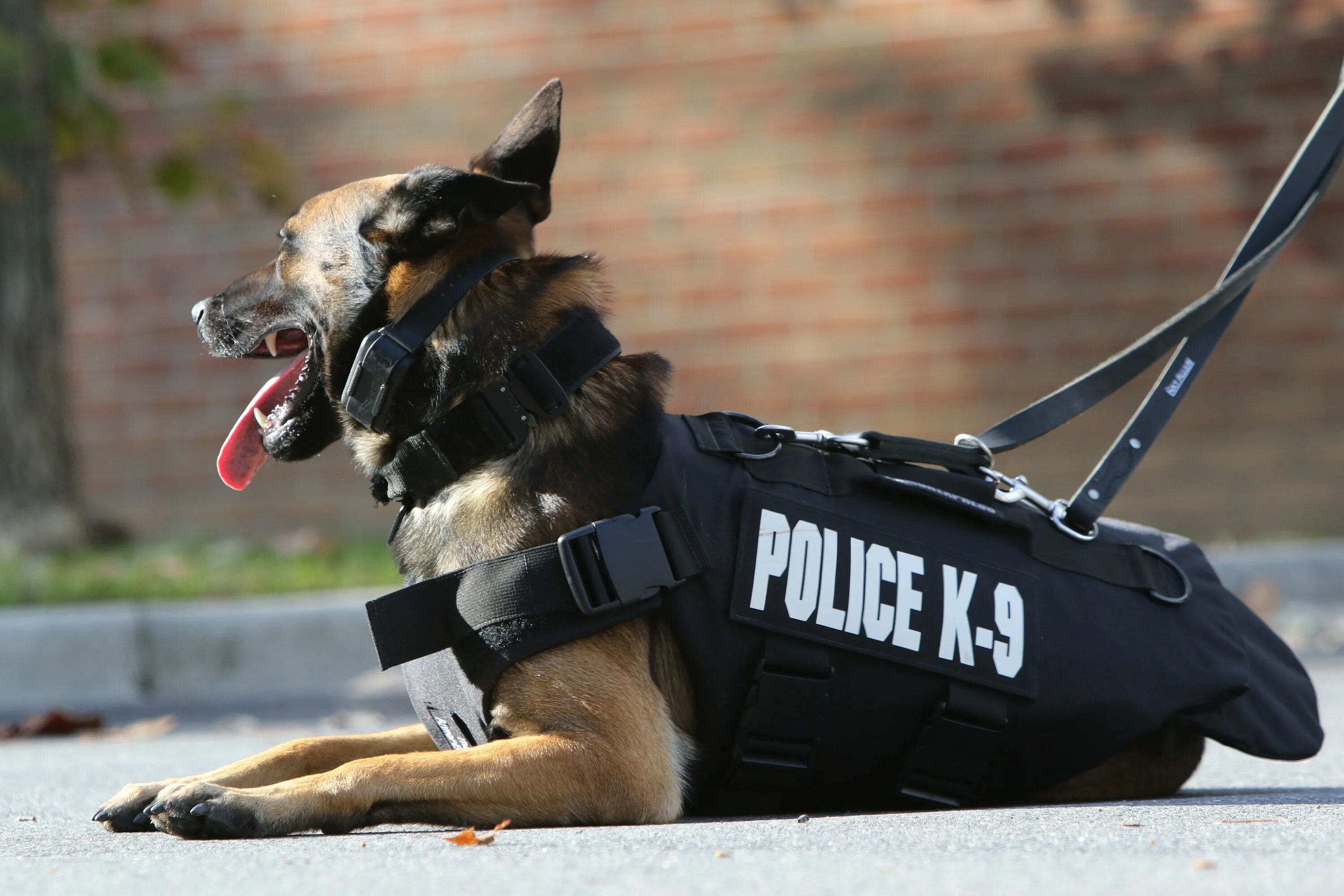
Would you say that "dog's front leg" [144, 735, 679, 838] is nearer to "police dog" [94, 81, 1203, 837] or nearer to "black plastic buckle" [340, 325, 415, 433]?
"police dog" [94, 81, 1203, 837]

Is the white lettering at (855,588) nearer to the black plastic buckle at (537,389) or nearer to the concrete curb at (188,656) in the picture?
the black plastic buckle at (537,389)

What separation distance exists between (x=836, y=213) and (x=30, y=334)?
429cm

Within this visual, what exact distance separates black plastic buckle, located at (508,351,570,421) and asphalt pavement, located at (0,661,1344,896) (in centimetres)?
78

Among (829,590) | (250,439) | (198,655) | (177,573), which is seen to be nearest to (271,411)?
(250,439)

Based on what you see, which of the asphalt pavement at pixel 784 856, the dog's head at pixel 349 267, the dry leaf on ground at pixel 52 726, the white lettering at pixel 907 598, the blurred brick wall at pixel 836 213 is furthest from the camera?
the blurred brick wall at pixel 836 213

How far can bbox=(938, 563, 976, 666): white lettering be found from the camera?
271cm

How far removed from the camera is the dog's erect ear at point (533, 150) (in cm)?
303

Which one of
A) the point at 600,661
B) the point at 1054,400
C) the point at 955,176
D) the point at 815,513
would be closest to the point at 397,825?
the point at 600,661

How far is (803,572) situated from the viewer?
2668mm

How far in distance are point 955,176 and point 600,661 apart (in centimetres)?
579

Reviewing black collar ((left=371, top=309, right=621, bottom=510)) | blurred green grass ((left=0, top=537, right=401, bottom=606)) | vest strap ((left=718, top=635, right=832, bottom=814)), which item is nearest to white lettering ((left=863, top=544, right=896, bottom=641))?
vest strap ((left=718, top=635, right=832, bottom=814))

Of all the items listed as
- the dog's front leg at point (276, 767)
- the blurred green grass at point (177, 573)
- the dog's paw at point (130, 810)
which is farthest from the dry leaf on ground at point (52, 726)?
the dog's paw at point (130, 810)

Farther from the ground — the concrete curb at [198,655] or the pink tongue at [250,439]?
the pink tongue at [250,439]

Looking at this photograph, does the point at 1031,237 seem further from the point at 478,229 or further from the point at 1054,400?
the point at 478,229
